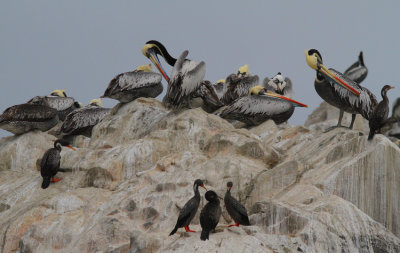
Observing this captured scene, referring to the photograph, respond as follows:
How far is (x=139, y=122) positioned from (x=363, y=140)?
575cm

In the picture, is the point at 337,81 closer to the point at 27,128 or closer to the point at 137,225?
the point at 137,225

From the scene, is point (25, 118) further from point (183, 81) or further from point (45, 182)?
point (183, 81)

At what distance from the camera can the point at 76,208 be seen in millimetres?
9805

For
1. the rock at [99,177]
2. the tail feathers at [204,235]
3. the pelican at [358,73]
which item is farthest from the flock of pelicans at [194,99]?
the pelican at [358,73]

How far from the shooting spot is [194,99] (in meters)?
15.4

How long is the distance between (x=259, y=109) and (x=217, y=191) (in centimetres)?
540

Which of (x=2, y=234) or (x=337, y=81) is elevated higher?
(x=337, y=81)

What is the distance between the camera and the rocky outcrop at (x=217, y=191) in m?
7.58

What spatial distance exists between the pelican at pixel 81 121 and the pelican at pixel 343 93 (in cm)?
594

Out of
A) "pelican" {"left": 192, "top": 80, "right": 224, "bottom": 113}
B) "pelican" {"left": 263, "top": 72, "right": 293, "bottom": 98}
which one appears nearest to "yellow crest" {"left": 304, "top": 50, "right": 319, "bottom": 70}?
"pelican" {"left": 192, "top": 80, "right": 224, "bottom": 113}

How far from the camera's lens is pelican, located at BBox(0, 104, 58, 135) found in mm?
13789

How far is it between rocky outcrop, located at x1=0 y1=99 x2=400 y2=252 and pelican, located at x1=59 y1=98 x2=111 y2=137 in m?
3.36

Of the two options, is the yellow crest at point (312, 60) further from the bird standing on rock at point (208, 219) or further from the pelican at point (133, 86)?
the bird standing on rock at point (208, 219)

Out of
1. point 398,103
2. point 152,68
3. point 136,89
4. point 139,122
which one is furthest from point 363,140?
point 152,68
